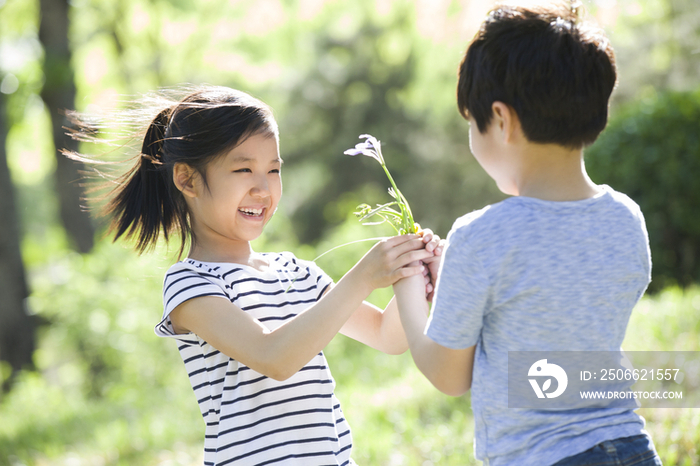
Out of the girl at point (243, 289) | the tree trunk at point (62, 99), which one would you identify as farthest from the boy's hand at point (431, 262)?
the tree trunk at point (62, 99)

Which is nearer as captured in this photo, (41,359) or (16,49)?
(41,359)

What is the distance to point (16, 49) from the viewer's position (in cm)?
1210

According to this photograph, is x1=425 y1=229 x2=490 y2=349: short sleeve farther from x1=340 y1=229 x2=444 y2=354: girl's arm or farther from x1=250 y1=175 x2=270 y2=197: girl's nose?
x1=250 y1=175 x2=270 y2=197: girl's nose

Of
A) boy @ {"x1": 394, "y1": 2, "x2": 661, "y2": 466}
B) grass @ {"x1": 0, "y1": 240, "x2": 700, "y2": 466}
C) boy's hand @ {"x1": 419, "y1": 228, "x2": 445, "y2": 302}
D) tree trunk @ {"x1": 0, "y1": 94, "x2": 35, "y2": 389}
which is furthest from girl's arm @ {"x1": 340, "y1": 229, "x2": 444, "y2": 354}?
tree trunk @ {"x1": 0, "y1": 94, "x2": 35, "y2": 389}

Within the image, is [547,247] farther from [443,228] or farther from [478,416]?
[443,228]

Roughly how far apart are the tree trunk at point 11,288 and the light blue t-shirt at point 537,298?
8.12 metres

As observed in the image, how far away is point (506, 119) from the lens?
1.35 metres

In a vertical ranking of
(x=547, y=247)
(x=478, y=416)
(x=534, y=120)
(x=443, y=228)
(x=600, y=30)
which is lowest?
(x=443, y=228)

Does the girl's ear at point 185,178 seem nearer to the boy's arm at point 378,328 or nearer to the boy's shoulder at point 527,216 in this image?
the boy's arm at point 378,328

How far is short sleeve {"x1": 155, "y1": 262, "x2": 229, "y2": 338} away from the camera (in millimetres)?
1689

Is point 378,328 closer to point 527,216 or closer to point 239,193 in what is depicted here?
point 239,193

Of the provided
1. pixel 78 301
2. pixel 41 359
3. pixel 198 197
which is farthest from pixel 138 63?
pixel 198 197

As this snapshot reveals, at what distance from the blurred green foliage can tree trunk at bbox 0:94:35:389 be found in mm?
7292

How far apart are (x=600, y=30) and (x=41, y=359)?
925 centimetres
